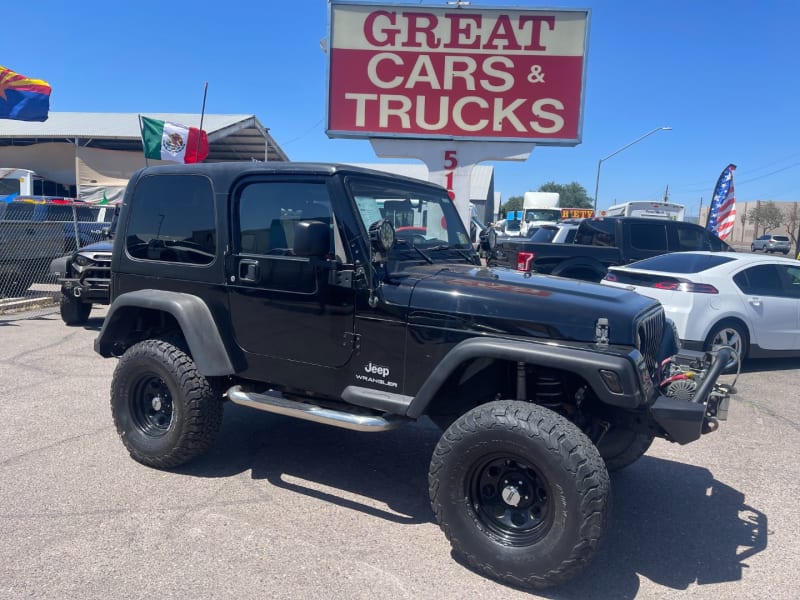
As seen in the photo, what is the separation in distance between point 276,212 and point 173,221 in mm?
894

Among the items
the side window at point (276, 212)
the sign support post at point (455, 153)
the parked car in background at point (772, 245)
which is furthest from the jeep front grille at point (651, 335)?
the parked car in background at point (772, 245)

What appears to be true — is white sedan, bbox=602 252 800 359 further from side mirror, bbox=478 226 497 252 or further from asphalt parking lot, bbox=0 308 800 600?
side mirror, bbox=478 226 497 252

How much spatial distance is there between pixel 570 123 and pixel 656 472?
7077mm

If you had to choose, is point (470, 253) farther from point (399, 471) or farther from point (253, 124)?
point (253, 124)

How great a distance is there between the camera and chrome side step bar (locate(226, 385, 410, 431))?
344 centimetres

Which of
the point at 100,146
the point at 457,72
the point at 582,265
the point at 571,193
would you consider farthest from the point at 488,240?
the point at 571,193

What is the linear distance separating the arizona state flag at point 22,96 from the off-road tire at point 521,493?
38.1 feet

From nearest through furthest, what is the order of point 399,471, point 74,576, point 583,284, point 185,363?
point 74,576
point 583,284
point 185,363
point 399,471

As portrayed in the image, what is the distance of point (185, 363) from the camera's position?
4.08 m

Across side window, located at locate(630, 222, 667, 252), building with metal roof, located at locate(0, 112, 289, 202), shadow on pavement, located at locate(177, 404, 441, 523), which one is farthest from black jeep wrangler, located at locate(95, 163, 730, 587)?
building with metal roof, located at locate(0, 112, 289, 202)

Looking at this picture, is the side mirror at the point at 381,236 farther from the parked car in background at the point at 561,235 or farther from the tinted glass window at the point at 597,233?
the parked car in background at the point at 561,235

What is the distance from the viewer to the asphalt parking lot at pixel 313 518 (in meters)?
2.99

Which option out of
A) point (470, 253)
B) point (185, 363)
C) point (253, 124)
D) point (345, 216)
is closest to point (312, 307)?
point (345, 216)

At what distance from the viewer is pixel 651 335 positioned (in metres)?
3.46
